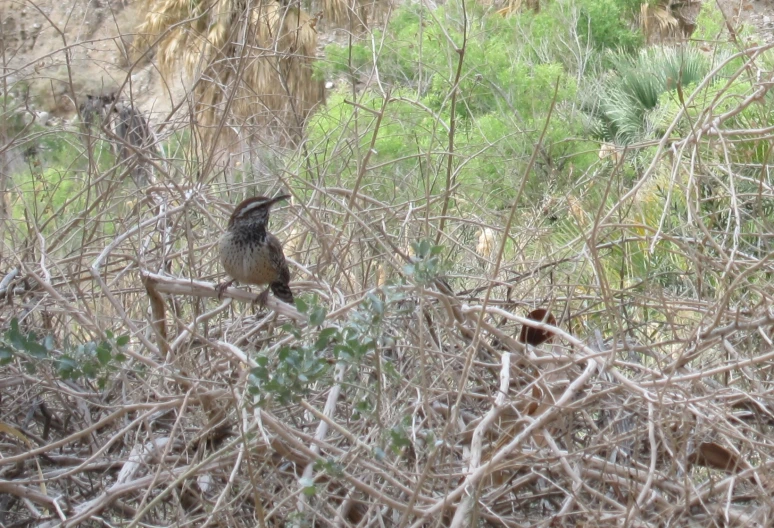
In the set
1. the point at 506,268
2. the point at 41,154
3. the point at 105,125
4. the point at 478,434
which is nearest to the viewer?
the point at 478,434

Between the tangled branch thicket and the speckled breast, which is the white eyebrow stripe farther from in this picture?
the tangled branch thicket

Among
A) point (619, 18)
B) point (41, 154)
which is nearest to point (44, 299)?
point (41, 154)

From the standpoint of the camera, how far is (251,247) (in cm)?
396

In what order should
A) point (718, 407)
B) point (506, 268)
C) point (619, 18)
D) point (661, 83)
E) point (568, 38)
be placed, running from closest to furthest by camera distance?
point (718, 407), point (506, 268), point (661, 83), point (568, 38), point (619, 18)

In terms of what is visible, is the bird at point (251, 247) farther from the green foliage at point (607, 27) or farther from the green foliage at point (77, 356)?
the green foliage at point (607, 27)

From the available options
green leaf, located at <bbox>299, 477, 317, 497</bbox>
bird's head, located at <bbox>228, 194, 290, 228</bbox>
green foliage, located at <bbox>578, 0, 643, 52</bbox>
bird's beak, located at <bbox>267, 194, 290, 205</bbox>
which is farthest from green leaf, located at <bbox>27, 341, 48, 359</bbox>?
green foliage, located at <bbox>578, 0, 643, 52</bbox>

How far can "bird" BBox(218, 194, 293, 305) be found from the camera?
12.9 feet

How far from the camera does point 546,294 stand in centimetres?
370

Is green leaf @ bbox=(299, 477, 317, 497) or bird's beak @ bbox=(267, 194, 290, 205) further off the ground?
green leaf @ bbox=(299, 477, 317, 497)

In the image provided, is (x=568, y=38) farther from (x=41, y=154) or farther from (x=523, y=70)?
(x=41, y=154)

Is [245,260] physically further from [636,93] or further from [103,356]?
[636,93]

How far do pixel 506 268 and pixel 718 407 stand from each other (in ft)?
3.77

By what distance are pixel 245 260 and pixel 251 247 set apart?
66mm

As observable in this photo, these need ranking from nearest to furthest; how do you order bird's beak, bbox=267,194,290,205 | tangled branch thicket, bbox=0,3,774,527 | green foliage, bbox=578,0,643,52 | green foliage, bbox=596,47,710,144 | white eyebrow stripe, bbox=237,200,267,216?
tangled branch thicket, bbox=0,3,774,527
bird's beak, bbox=267,194,290,205
white eyebrow stripe, bbox=237,200,267,216
green foliage, bbox=596,47,710,144
green foliage, bbox=578,0,643,52
